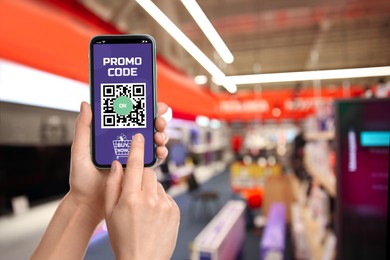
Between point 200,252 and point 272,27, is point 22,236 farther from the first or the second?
point 272,27

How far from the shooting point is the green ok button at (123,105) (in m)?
0.73

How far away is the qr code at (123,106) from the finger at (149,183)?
0.53 ft

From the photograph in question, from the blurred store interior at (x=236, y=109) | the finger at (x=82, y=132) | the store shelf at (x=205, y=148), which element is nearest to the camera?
the finger at (x=82, y=132)

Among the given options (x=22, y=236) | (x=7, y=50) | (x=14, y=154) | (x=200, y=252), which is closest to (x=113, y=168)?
(x=7, y=50)

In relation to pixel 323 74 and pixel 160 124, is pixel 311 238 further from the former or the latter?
pixel 160 124

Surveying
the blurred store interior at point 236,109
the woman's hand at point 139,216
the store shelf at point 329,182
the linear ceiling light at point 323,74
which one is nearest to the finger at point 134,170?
the woman's hand at point 139,216

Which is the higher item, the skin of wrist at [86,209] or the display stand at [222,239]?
the skin of wrist at [86,209]

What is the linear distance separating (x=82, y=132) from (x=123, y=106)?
11 cm

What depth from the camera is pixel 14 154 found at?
4.53 m

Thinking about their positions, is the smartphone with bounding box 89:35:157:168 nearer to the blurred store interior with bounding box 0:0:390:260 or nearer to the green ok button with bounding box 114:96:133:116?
the green ok button with bounding box 114:96:133:116

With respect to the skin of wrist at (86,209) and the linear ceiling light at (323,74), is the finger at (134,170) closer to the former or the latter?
the skin of wrist at (86,209)

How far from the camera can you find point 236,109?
24.3ft

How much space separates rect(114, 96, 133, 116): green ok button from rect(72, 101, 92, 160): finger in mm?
61

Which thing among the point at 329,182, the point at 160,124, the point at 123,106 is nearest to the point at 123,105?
the point at 123,106
